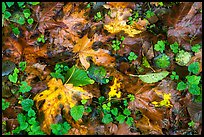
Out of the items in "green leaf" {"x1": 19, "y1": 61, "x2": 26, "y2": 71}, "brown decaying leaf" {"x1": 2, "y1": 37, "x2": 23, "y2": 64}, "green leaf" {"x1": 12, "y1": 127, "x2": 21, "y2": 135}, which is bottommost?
"green leaf" {"x1": 12, "y1": 127, "x2": 21, "y2": 135}

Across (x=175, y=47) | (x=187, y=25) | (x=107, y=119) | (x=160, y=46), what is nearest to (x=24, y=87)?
(x=107, y=119)

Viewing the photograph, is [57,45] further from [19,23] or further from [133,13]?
[133,13]

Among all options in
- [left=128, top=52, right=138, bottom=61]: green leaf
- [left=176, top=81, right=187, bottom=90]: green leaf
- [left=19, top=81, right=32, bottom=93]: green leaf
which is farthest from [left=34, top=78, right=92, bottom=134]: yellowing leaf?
[left=176, top=81, right=187, bottom=90]: green leaf

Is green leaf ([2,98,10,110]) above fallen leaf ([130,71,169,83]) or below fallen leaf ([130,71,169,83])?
below

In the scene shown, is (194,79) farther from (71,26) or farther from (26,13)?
(26,13)

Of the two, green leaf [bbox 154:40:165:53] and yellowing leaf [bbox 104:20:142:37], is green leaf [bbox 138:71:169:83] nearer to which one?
green leaf [bbox 154:40:165:53]

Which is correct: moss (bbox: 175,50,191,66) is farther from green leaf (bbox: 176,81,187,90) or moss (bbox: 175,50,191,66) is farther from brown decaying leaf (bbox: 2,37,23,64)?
brown decaying leaf (bbox: 2,37,23,64)

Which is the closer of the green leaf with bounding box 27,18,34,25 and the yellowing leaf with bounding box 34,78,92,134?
the yellowing leaf with bounding box 34,78,92,134

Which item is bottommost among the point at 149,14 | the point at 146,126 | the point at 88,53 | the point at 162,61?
the point at 146,126
